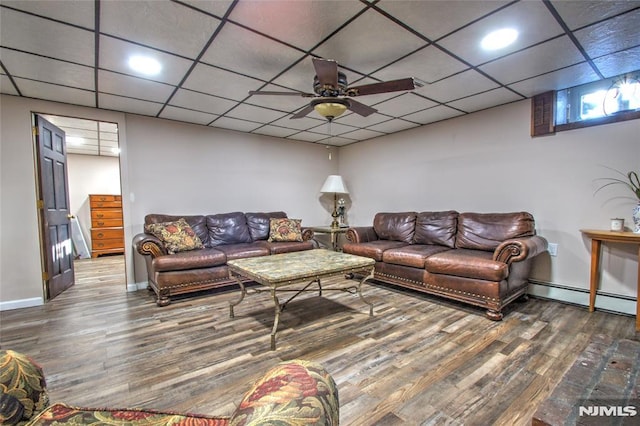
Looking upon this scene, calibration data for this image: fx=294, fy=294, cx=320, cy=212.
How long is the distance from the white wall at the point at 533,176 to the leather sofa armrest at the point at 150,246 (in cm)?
352

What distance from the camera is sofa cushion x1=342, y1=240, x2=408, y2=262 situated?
3824 millimetres

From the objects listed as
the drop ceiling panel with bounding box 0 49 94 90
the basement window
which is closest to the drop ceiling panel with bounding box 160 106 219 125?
the drop ceiling panel with bounding box 0 49 94 90

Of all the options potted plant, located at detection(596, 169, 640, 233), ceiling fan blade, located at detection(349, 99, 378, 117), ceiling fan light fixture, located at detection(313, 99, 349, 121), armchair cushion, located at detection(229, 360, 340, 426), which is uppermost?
ceiling fan blade, located at detection(349, 99, 378, 117)

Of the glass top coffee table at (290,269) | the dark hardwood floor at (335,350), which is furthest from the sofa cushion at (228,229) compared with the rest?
the glass top coffee table at (290,269)

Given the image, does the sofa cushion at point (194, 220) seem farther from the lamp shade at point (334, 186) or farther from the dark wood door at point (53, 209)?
the lamp shade at point (334, 186)

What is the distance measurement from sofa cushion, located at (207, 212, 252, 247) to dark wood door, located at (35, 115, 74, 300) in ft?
5.83

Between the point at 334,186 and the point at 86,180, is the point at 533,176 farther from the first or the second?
the point at 86,180

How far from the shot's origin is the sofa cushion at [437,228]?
386 cm

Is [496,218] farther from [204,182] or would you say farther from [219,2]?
[204,182]

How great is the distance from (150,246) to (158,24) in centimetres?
228

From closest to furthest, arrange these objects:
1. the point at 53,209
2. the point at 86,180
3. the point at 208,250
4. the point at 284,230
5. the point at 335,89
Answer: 1. the point at 335,89
2. the point at 53,209
3. the point at 208,250
4. the point at 284,230
5. the point at 86,180

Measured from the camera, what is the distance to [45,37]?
78.9 inches

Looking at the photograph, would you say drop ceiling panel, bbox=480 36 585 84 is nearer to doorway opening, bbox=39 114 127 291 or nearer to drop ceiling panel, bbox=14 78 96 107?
drop ceiling panel, bbox=14 78 96 107

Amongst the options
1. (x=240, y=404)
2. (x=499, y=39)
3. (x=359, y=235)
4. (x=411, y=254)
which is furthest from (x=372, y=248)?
(x=240, y=404)
